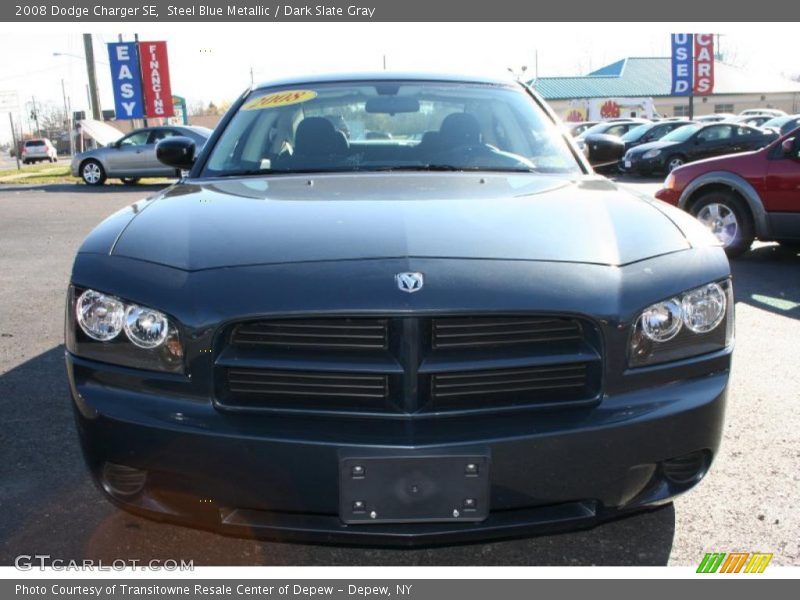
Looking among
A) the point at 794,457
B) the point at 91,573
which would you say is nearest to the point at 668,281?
the point at 794,457

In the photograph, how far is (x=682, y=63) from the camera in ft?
116

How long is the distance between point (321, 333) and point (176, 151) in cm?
222

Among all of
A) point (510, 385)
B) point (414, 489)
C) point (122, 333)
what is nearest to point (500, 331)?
point (510, 385)

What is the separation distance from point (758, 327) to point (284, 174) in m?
3.71

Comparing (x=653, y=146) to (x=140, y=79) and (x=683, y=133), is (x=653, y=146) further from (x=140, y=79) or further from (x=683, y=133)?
(x=140, y=79)

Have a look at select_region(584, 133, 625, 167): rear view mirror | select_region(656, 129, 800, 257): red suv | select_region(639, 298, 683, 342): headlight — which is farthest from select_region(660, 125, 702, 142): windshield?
select_region(639, 298, 683, 342): headlight

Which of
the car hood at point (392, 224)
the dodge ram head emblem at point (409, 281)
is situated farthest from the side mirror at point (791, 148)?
the dodge ram head emblem at point (409, 281)

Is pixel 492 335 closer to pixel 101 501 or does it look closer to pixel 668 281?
pixel 668 281

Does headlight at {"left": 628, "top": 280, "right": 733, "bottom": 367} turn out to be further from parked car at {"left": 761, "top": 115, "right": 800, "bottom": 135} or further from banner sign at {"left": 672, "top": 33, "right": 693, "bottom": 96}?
banner sign at {"left": 672, "top": 33, "right": 693, "bottom": 96}

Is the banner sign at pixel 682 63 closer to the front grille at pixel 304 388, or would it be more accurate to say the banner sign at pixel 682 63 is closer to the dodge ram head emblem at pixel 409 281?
the dodge ram head emblem at pixel 409 281

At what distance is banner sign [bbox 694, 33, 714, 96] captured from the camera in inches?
1395

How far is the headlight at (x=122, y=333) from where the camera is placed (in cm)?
219

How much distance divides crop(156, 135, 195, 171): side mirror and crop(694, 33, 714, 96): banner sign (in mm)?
35744

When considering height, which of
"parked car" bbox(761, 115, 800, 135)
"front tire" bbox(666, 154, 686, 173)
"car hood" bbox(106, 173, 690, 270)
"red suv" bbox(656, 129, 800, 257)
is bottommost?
"front tire" bbox(666, 154, 686, 173)
